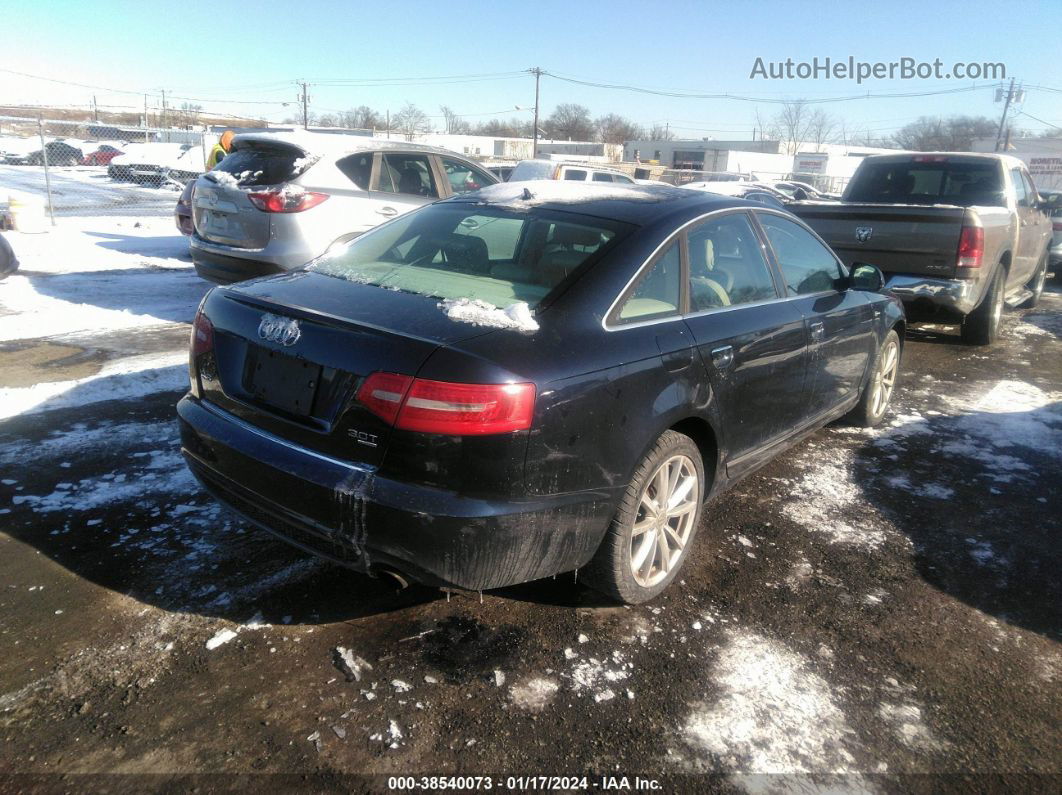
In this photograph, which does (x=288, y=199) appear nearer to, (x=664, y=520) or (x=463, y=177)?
(x=463, y=177)

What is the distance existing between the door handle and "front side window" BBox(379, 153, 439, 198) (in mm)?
5191

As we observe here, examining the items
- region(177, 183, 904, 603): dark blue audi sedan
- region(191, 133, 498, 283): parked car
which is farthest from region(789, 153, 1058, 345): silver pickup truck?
region(191, 133, 498, 283): parked car

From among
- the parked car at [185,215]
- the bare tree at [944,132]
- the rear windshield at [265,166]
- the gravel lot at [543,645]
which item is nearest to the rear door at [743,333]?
the gravel lot at [543,645]

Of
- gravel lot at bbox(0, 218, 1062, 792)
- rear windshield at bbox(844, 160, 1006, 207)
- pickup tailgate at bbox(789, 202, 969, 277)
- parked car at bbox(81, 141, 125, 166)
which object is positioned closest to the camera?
gravel lot at bbox(0, 218, 1062, 792)

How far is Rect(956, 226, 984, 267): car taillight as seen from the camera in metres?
6.65

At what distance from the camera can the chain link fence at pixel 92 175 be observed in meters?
14.9

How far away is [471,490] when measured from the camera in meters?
2.33

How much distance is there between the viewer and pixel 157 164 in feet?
88.3

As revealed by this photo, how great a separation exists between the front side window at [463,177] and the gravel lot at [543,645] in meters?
A: 4.86

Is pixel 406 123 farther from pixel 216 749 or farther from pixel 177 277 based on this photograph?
pixel 216 749

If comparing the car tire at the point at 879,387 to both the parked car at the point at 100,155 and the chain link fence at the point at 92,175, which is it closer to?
the chain link fence at the point at 92,175

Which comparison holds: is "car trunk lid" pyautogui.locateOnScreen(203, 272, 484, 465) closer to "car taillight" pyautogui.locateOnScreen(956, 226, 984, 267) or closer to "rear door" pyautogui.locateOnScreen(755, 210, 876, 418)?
"rear door" pyautogui.locateOnScreen(755, 210, 876, 418)

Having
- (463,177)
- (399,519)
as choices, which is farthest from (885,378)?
(463,177)

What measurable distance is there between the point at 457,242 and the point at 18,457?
2626mm
